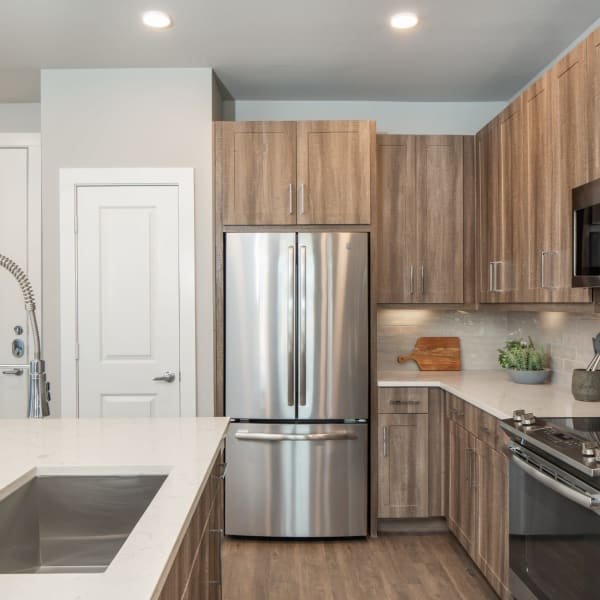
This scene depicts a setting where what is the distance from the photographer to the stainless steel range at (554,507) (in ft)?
5.76

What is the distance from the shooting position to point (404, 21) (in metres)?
2.86

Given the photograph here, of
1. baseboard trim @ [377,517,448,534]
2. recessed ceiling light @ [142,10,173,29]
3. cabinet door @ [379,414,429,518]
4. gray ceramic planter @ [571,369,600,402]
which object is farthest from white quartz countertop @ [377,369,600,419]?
recessed ceiling light @ [142,10,173,29]

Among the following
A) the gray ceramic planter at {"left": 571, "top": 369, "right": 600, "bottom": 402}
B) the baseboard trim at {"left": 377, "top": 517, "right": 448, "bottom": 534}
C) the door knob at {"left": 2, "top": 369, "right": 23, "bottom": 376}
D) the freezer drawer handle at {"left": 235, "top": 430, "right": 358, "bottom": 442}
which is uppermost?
the gray ceramic planter at {"left": 571, "top": 369, "right": 600, "bottom": 402}

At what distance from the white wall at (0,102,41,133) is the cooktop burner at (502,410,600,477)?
352 centimetres

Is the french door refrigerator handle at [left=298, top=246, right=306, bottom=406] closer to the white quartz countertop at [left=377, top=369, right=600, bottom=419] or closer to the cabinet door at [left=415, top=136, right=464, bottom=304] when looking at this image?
the white quartz countertop at [left=377, top=369, right=600, bottom=419]

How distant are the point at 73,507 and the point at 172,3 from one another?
215 centimetres

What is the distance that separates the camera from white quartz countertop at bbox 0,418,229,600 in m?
0.91

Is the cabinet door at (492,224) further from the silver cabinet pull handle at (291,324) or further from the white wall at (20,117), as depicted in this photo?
the white wall at (20,117)

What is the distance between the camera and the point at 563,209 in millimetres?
2584

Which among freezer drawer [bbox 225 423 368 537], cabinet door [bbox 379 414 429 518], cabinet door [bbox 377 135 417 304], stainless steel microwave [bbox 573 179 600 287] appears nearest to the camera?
stainless steel microwave [bbox 573 179 600 287]

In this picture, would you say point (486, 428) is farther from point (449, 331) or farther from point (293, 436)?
point (449, 331)

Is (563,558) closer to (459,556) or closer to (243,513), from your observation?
(459,556)

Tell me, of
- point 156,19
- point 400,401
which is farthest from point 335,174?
point 400,401

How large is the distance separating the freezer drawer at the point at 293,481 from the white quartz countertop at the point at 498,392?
19.1 inches
